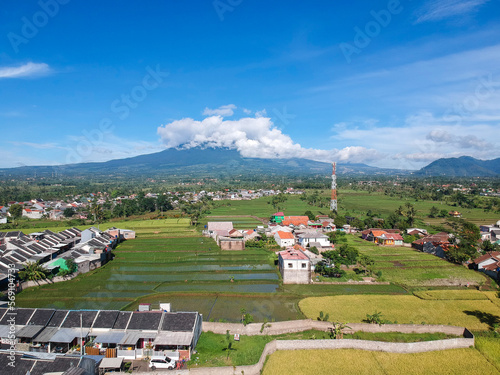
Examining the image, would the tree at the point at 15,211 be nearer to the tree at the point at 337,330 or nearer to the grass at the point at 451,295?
the tree at the point at 337,330

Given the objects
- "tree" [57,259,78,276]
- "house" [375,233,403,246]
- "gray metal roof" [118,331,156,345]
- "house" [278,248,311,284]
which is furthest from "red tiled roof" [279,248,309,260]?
"tree" [57,259,78,276]

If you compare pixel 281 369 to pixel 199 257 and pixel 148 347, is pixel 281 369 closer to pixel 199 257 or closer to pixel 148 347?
pixel 148 347

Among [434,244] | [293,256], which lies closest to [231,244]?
[293,256]

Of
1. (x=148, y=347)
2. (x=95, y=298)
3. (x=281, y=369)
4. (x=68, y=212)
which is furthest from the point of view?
(x=68, y=212)

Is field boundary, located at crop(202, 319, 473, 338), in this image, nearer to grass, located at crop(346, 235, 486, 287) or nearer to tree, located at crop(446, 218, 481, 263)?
grass, located at crop(346, 235, 486, 287)

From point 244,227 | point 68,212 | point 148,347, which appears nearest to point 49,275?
point 148,347

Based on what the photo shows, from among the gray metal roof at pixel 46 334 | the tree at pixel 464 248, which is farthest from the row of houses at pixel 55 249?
the tree at pixel 464 248
